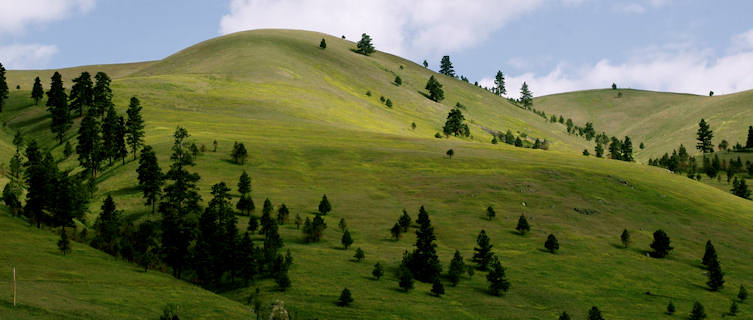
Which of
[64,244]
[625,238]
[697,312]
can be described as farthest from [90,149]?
[697,312]

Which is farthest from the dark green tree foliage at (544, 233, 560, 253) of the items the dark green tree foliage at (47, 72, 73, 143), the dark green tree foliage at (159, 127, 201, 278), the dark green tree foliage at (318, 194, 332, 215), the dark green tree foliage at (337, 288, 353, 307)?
the dark green tree foliage at (47, 72, 73, 143)

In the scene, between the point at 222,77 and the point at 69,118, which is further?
the point at 222,77

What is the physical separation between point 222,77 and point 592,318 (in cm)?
17288

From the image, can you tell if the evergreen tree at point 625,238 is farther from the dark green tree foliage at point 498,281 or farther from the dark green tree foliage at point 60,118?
the dark green tree foliage at point 60,118

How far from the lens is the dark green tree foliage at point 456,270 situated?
197 feet

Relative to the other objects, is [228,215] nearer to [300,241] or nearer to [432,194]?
[300,241]

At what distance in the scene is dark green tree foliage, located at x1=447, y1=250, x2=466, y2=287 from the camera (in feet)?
197

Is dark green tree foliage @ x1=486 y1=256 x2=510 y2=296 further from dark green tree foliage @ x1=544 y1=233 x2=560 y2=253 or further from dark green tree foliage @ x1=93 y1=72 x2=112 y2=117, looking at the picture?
dark green tree foliage @ x1=93 y1=72 x2=112 y2=117

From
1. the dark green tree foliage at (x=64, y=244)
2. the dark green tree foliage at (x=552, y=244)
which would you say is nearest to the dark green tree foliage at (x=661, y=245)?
the dark green tree foliage at (x=552, y=244)

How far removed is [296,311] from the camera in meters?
47.3

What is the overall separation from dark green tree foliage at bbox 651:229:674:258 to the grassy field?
1516mm

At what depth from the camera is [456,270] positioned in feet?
198

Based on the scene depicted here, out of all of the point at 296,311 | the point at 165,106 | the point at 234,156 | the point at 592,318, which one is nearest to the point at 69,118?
the point at 165,106

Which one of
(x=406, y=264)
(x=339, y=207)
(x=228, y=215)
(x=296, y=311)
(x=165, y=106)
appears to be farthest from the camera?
(x=165, y=106)
